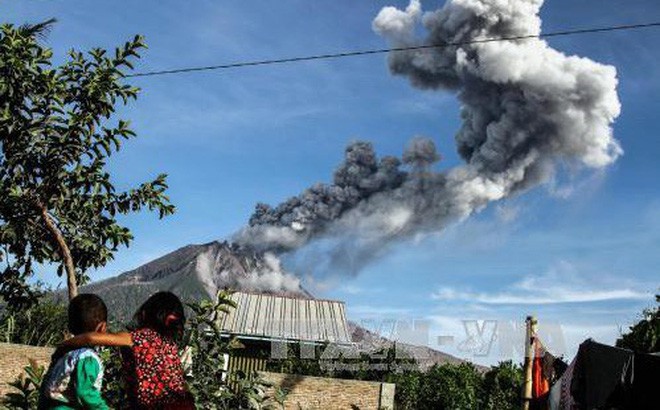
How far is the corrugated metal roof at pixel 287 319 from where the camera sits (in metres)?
20.7

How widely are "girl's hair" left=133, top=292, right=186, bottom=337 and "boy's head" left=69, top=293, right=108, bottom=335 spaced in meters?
0.23

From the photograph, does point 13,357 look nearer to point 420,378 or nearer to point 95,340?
point 420,378

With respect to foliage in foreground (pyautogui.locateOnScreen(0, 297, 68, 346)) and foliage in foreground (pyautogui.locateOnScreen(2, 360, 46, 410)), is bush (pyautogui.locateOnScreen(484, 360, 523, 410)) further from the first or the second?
foliage in foreground (pyautogui.locateOnScreen(2, 360, 46, 410))

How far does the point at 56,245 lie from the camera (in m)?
11.0

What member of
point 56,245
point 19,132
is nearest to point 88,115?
point 19,132

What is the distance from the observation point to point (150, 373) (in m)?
4.20

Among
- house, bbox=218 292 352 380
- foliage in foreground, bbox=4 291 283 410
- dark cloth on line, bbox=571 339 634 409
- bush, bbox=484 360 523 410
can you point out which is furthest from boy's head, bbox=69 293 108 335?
bush, bbox=484 360 523 410

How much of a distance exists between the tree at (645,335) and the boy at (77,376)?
1121 centimetres

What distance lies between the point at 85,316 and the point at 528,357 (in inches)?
312

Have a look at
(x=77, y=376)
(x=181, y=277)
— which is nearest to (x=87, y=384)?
(x=77, y=376)

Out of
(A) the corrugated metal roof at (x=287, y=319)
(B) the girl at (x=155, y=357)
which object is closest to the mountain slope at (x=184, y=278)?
(A) the corrugated metal roof at (x=287, y=319)

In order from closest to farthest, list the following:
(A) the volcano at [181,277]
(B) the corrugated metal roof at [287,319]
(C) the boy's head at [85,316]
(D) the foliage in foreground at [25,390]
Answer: (C) the boy's head at [85,316] → (D) the foliage in foreground at [25,390] → (B) the corrugated metal roof at [287,319] → (A) the volcano at [181,277]

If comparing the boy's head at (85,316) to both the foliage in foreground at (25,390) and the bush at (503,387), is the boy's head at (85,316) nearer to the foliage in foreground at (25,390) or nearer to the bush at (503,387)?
the foliage in foreground at (25,390)

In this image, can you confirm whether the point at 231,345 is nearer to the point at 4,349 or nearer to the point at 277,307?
the point at 4,349
